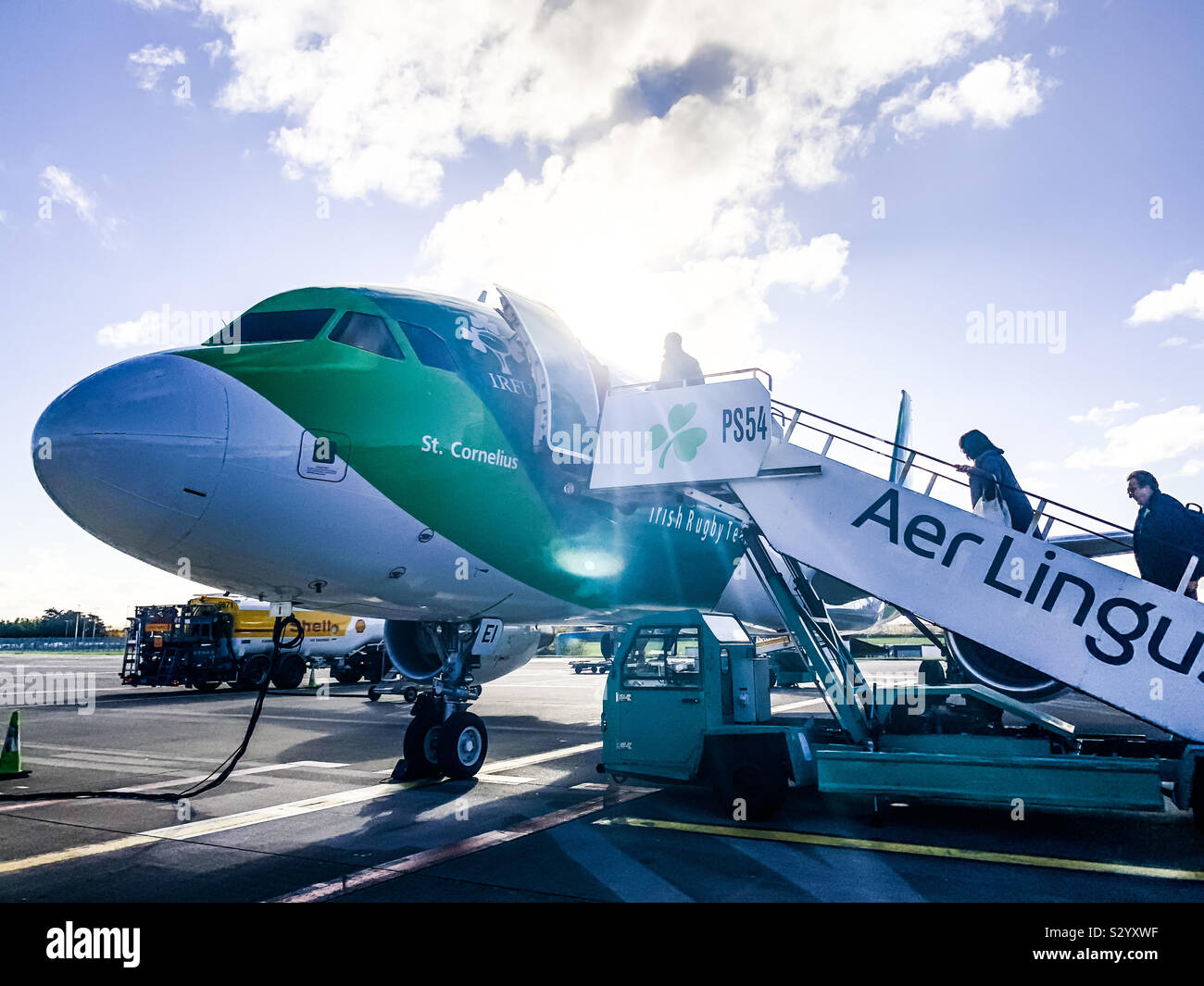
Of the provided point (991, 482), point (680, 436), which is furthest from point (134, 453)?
point (991, 482)

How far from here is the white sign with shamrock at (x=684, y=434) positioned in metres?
8.01

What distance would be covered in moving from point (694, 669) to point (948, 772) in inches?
102

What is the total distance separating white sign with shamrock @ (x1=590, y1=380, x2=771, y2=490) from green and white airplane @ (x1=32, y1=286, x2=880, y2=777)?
0.28 feet

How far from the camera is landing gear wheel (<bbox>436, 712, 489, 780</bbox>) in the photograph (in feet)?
31.6

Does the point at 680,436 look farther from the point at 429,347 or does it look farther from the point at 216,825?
the point at 216,825

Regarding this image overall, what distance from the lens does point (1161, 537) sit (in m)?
7.38

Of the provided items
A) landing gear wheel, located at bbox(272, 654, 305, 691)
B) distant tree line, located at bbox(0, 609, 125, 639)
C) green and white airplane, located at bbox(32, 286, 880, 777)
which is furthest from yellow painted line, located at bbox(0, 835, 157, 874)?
distant tree line, located at bbox(0, 609, 125, 639)

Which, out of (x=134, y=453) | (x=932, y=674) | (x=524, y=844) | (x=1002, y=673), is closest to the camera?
(x=134, y=453)

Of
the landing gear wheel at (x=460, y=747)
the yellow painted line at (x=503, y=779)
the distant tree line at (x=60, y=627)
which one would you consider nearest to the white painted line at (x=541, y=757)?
the yellow painted line at (x=503, y=779)

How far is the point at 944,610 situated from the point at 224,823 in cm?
691

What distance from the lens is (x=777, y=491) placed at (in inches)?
312

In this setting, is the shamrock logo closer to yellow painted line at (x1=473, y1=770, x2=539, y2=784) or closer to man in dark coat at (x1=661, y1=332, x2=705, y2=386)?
man in dark coat at (x1=661, y1=332, x2=705, y2=386)
